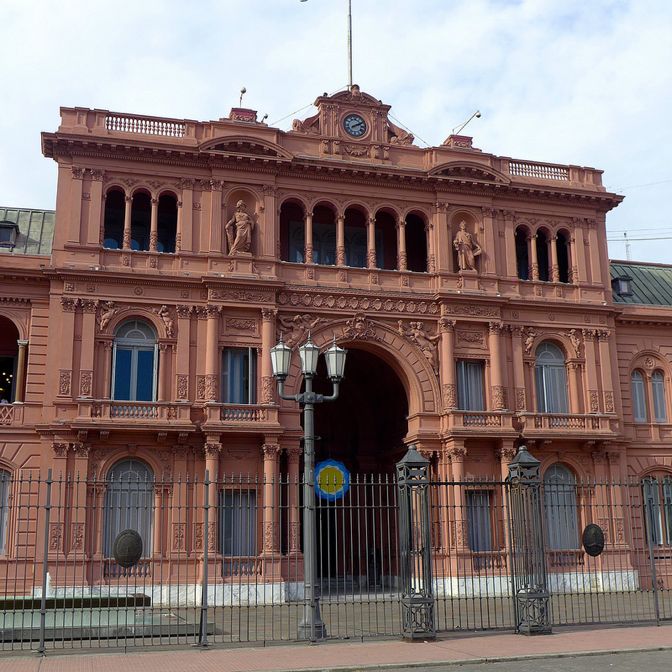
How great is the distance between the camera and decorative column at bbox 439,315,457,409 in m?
34.9

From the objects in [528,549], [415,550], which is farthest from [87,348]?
[528,549]

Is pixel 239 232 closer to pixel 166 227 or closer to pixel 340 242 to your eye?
pixel 166 227

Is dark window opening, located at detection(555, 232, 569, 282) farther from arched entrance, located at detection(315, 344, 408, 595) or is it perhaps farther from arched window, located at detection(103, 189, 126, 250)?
arched window, located at detection(103, 189, 126, 250)

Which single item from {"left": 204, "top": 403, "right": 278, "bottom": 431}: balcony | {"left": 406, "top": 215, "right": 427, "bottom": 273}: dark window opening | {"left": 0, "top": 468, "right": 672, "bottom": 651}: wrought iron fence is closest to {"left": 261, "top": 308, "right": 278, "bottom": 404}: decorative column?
{"left": 204, "top": 403, "right": 278, "bottom": 431}: balcony

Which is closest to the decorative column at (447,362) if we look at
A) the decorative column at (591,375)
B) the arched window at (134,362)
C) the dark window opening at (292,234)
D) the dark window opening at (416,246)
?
the dark window opening at (416,246)

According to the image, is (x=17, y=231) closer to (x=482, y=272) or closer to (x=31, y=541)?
(x=31, y=541)

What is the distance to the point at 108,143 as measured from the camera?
1314 inches

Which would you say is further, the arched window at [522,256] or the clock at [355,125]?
the arched window at [522,256]

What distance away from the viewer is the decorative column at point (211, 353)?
3253 centimetres

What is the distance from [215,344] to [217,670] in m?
18.6

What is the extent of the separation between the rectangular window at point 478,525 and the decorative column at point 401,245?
945cm

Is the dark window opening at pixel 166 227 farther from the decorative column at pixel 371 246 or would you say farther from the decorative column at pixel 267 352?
the decorative column at pixel 371 246

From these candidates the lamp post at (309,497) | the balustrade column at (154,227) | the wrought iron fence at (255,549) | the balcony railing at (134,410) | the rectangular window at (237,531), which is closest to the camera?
the lamp post at (309,497)

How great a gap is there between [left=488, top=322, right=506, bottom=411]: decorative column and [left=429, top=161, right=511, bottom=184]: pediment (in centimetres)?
629
